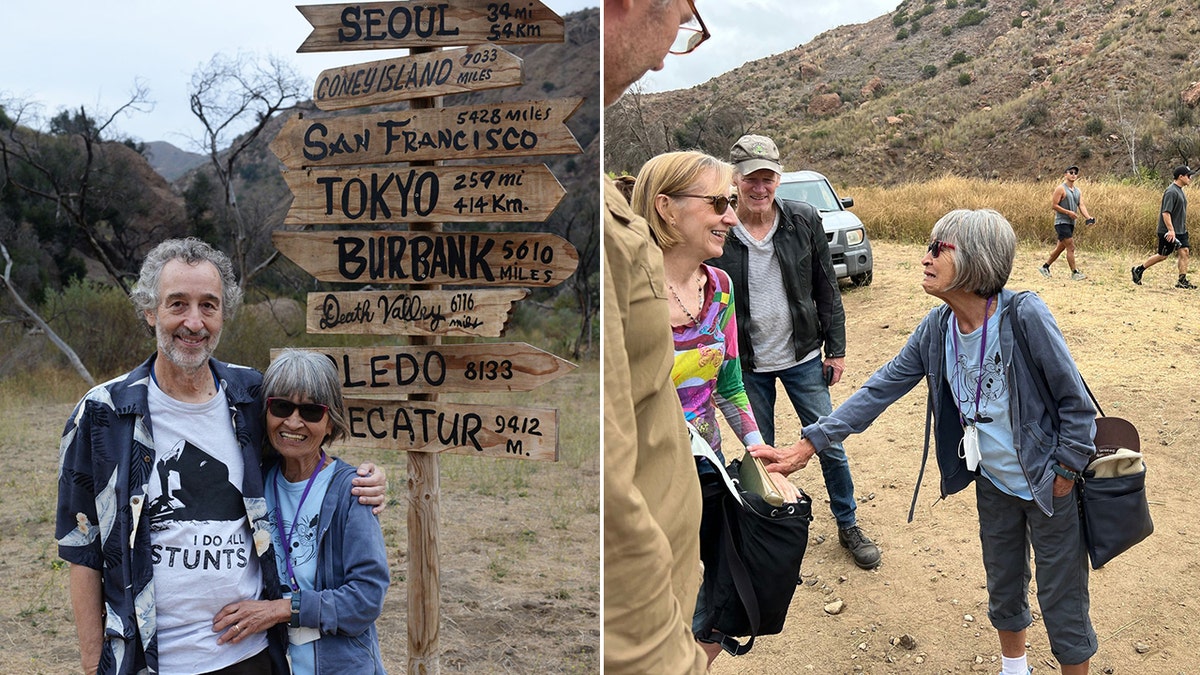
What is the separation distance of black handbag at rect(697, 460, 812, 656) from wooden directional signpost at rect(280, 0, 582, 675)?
55cm

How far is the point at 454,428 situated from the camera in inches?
112

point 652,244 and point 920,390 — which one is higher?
point 652,244

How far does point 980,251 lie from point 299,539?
1.95 m

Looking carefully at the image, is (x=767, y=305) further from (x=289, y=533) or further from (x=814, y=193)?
(x=814, y=193)

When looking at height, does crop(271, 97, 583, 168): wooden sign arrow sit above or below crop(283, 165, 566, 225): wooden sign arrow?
above

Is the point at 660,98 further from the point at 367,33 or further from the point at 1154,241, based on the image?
the point at 367,33

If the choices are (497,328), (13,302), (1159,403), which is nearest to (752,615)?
(497,328)

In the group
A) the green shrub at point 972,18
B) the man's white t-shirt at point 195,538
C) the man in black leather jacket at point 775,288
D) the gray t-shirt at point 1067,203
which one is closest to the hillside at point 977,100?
the green shrub at point 972,18

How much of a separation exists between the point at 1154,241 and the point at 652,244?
600 inches

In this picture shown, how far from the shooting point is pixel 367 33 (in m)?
2.83

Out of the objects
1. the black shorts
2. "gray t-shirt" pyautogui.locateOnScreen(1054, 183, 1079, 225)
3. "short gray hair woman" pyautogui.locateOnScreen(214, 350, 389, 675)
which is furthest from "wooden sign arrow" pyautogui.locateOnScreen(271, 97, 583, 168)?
the black shorts

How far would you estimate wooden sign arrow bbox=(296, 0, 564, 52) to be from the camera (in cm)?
273

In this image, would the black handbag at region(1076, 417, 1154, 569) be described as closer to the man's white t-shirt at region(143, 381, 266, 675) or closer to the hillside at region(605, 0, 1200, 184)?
the man's white t-shirt at region(143, 381, 266, 675)

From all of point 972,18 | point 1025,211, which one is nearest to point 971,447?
point 1025,211
